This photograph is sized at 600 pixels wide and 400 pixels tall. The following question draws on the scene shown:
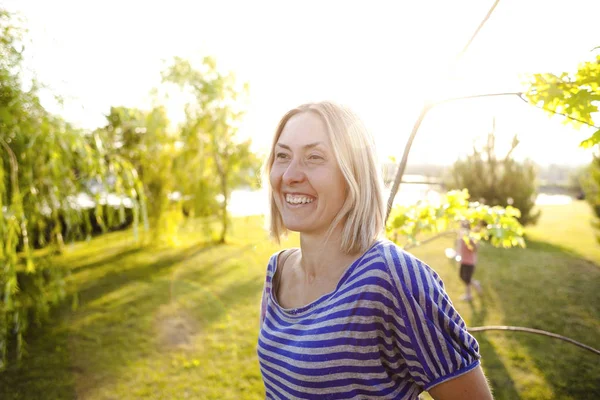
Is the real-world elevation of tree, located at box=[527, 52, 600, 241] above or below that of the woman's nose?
above

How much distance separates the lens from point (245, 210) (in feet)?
64.1

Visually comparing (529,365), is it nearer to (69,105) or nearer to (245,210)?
(69,105)

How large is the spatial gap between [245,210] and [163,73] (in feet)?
34.5

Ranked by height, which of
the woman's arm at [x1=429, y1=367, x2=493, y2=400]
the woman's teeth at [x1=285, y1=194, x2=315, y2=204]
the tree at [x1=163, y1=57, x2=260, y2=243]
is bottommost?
the woman's arm at [x1=429, y1=367, x2=493, y2=400]

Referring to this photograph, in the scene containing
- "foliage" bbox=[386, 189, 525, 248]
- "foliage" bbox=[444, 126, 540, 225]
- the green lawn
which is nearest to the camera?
"foliage" bbox=[386, 189, 525, 248]

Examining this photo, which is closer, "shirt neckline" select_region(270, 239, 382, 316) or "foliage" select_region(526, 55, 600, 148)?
"shirt neckline" select_region(270, 239, 382, 316)

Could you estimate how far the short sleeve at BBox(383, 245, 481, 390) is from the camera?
106cm

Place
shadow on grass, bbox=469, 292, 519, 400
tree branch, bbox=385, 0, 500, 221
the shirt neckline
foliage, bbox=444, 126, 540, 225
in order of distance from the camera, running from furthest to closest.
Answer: foliage, bbox=444, 126, 540, 225
shadow on grass, bbox=469, 292, 519, 400
tree branch, bbox=385, 0, 500, 221
the shirt neckline

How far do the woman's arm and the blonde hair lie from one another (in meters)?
0.47

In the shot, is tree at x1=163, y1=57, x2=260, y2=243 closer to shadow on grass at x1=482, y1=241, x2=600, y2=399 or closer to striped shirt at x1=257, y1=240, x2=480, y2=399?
shadow on grass at x1=482, y1=241, x2=600, y2=399

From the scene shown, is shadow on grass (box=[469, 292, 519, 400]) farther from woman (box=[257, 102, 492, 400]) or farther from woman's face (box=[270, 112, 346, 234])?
woman's face (box=[270, 112, 346, 234])

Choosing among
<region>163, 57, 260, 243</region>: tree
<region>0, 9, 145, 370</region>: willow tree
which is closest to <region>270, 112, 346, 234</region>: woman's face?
<region>0, 9, 145, 370</region>: willow tree

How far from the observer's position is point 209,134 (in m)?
10.3

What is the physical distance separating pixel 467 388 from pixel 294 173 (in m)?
0.83
